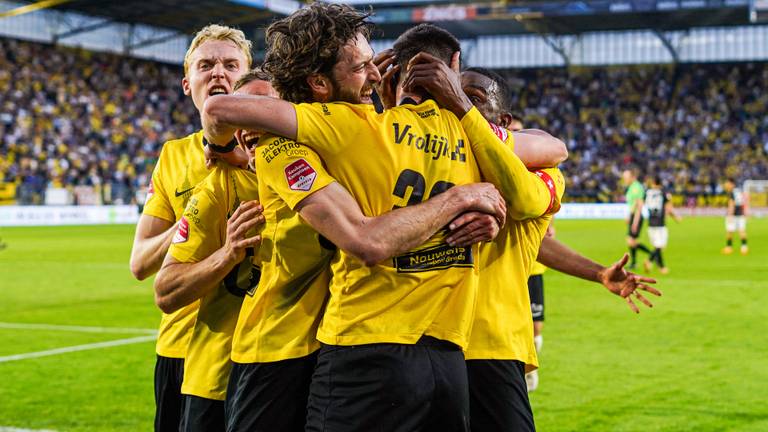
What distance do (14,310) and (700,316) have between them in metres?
9.73

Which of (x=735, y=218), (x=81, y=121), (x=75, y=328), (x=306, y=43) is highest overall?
(x=81, y=121)

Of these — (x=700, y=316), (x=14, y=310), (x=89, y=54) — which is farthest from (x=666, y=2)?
(x=14, y=310)

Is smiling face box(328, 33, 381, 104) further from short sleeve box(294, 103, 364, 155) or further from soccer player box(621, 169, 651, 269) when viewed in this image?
soccer player box(621, 169, 651, 269)

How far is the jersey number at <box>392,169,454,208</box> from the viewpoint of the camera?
2.81 m

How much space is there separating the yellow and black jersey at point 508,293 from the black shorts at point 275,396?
24.1 inches

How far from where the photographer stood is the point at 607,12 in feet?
166

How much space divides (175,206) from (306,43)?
53.3 inches

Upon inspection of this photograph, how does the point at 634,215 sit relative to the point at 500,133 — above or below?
below

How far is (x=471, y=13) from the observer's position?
5062 cm

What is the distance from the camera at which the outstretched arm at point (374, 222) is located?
267 centimetres

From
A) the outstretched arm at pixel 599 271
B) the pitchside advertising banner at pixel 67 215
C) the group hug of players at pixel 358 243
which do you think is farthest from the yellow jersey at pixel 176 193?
the pitchside advertising banner at pixel 67 215

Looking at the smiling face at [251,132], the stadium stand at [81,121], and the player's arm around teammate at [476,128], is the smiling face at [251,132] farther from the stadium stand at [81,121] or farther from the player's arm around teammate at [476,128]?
the stadium stand at [81,121]

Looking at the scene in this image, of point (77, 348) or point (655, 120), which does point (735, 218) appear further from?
point (655, 120)

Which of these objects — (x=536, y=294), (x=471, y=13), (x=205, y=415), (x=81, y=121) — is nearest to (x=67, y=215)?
(x=81, y=121)
